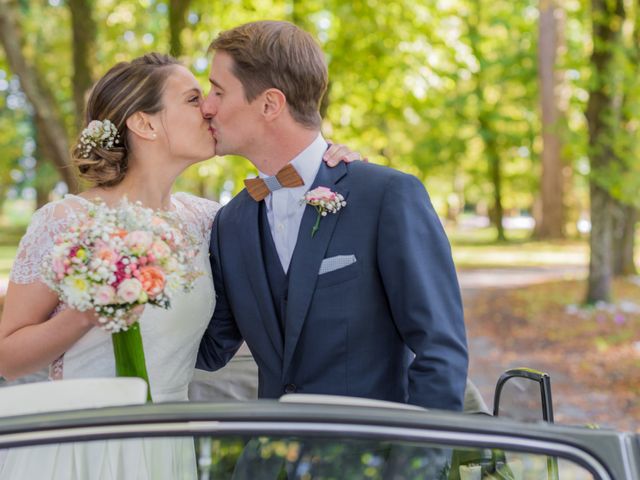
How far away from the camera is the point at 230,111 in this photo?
136 inches

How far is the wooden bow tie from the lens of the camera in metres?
3.34

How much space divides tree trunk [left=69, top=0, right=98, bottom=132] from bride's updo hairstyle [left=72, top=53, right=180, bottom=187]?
8.56 metres

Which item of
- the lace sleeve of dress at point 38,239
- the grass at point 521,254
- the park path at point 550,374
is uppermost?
the lace sleeve of dress at point 38,239

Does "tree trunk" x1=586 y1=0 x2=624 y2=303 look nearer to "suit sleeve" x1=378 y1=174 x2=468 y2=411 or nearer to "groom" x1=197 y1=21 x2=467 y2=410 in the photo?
"groom" x1=197 y1=21 x2=467 y2=410

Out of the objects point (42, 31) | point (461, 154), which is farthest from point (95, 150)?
point (461, 154)

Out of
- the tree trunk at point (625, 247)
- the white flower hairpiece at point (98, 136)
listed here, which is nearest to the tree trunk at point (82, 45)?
the white flower hairpiece at point (98, 136)

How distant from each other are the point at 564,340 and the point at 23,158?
36058mm

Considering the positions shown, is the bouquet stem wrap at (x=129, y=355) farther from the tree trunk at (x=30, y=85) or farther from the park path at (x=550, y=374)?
the tree trunk at (x=30, y=85)

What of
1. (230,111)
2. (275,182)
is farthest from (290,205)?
(230,111)

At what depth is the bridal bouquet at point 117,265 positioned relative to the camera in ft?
8.29

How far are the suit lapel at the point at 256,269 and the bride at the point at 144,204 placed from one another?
10.0 inches

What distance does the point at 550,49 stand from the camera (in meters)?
30.5

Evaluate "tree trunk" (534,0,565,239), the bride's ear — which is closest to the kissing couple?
the bride's ear

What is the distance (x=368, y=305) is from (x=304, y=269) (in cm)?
24
